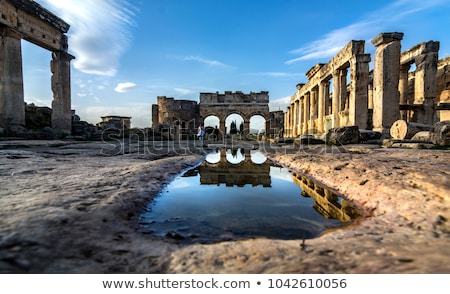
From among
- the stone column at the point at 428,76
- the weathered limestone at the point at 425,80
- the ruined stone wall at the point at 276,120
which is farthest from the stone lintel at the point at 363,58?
the ruined stone wall at the point at 276,120

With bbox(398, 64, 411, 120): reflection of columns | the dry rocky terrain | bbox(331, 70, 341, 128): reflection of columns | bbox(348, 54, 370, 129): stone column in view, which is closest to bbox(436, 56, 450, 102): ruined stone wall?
bbox(398, 64, 411, 120): reflection of columns

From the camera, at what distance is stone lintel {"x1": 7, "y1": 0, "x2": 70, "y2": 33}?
1106 cm

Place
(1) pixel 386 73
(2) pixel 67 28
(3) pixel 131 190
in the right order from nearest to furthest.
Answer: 1. (3) pixel 131 190
2. (1) pixel 386 73
3. (2) pixel 67 28

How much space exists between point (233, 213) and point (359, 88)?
37.8ft

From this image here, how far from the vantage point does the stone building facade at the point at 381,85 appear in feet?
32.2

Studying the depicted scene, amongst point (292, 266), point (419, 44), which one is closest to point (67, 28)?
point (292, 266)

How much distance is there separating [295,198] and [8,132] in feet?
41.3

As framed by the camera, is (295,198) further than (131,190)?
Yes

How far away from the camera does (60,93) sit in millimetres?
13906

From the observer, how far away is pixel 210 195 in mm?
2689

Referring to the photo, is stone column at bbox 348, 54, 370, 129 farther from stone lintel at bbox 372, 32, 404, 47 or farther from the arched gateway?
the arched gateway

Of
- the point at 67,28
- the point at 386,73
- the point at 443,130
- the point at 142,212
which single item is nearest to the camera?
the point at 142,212

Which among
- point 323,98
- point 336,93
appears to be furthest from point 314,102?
point 336,93

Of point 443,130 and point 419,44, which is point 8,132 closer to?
point 443,130
